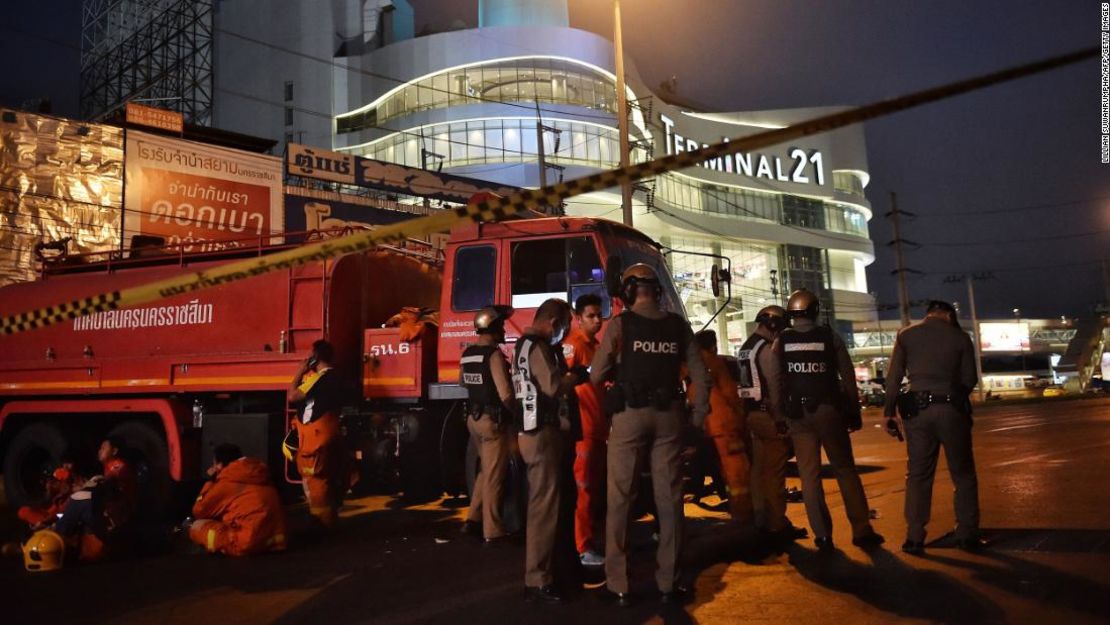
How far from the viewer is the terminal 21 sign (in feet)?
193

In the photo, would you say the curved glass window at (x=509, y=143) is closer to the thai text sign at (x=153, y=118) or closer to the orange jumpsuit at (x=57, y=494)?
the thai text sign at (x=153, y=118)

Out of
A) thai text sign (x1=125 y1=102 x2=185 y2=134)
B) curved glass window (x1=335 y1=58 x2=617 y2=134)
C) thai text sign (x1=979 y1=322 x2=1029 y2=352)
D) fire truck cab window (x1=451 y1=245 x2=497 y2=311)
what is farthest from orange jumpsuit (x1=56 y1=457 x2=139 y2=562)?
thai text sign (x1=979 y1=322 x2=1029 y2=352)

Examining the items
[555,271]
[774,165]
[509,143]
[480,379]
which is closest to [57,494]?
[480,379]

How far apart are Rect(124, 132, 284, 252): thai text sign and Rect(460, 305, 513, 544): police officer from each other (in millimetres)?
15952

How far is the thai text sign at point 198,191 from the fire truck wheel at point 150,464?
12602 millimetres

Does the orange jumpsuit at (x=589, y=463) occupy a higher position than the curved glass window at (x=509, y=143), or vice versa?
the curved glass window at (x=509, y=143)

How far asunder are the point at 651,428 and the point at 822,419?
5.92ft

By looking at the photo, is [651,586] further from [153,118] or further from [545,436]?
[153,118]

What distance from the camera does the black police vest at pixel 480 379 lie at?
609 cm

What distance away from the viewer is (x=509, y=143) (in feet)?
150

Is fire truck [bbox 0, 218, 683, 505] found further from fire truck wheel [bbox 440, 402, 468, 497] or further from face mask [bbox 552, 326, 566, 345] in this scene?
face mask [bbox 552, 326, 566, 345]

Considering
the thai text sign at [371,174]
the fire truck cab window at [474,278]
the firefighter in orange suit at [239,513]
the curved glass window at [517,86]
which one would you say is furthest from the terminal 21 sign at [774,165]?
the firefighter in orange suit at [239,513]

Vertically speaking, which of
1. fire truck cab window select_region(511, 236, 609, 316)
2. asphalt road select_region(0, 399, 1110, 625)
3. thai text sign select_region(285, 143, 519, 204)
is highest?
thai text sign select_region(285, 143, 519, 204)

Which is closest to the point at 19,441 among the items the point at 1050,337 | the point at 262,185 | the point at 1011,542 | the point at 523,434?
the point at 523,434
